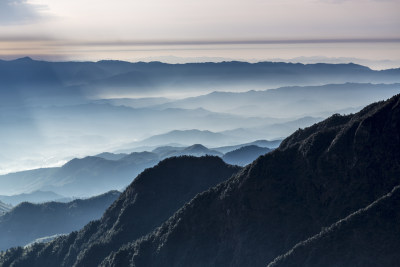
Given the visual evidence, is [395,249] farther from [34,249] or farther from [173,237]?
[34,249]

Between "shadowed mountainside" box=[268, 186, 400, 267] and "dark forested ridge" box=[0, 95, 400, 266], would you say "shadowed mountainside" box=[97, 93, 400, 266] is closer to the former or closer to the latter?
"dark forested ridge" box=[0, 95, 400, 266]

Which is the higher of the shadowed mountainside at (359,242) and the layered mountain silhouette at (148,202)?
the shadowed mountainside at (359,242)

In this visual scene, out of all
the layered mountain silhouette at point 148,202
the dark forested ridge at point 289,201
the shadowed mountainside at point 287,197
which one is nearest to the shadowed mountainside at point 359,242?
the dark forested ridge at point 289,201

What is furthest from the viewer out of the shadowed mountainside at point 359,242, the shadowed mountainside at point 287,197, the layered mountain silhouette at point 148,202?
the layered mountain silhouette at point 148,202

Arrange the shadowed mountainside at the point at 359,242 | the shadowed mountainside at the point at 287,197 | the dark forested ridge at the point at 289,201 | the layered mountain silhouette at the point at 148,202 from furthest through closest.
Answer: the layered mountain silhouette at the point at 148,202, the shadowed mountainside at the point at 287,197, the dark forested ridge at the point at 289,201, the shadowed mountainside at the point at 359,242

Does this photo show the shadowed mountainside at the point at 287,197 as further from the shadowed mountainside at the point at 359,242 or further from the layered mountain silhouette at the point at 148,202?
the layered mountain silhouette at the point at 148,202

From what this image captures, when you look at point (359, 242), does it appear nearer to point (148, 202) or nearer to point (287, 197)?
point (287, 197)

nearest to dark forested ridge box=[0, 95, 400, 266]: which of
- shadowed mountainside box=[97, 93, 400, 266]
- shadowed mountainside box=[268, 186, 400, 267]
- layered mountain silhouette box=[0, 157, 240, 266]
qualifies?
shadowed mountainside box=[97, 93, 400, 266]

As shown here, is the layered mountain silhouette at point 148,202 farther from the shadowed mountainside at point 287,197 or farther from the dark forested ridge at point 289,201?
the shadowed mountainside at point 287,197

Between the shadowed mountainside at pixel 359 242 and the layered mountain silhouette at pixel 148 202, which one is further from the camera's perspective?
the layered mountain silhouette at pixel 148 202

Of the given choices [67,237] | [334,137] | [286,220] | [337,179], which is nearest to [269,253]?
[286,220]
